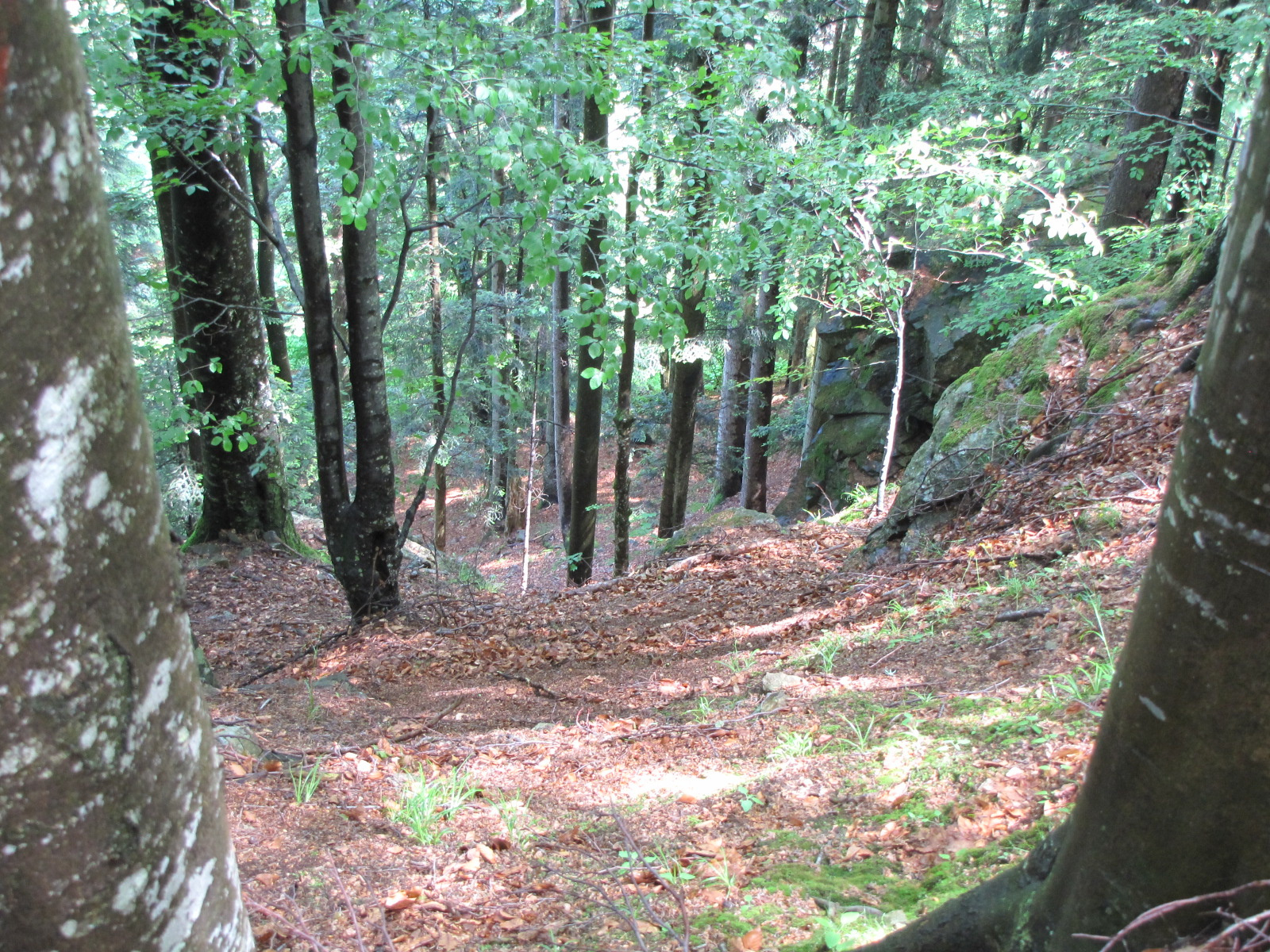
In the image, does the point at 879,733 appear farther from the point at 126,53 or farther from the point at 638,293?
the point at 126,53

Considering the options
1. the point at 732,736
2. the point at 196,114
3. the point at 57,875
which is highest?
the point at 196,114

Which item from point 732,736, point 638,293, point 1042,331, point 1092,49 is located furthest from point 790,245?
point 732,736

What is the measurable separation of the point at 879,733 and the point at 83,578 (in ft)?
9.89

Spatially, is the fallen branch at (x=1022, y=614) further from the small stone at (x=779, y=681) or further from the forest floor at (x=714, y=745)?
the small stone at (x=779, y=681)

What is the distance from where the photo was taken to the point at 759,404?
14992 millimetres

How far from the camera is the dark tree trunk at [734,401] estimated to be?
14062 millimetres

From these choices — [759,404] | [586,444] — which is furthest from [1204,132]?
[586,444]

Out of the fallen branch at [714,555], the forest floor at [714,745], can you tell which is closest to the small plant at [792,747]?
the forest floor at [714,745]

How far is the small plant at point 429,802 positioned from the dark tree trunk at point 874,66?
13348mm

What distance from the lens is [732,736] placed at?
363 cm

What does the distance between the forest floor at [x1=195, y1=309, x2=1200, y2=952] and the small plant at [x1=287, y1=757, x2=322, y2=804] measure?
0.01 metres

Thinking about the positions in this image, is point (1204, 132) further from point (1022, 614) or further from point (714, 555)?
point (1022, 614)

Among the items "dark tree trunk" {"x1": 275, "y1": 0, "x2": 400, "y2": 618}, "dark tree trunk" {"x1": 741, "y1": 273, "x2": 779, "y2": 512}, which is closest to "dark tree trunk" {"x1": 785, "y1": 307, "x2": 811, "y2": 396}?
"dark tree trunk" {"x1": 741, "y1": 273, "x2": 779, "y2": 512}

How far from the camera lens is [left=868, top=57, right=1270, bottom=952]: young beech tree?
1109 millimetres
